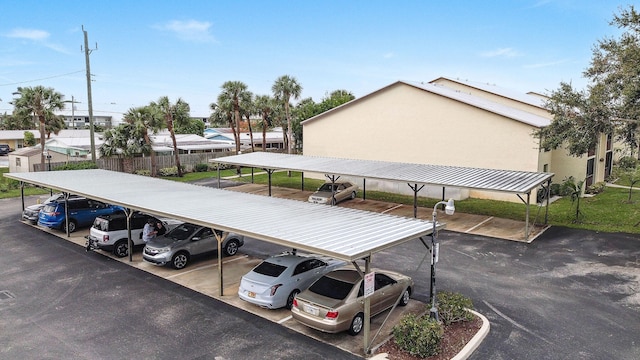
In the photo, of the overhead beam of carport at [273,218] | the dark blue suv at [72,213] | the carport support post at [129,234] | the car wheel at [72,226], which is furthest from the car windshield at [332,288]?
the car wheel at [72,226]

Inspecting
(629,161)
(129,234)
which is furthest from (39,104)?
(629,161)

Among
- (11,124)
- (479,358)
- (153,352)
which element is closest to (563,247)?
(479,358)

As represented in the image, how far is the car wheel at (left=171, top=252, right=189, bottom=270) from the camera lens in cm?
1628

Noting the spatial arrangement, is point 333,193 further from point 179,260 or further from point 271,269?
point 271,269

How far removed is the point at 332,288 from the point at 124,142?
1427 inches

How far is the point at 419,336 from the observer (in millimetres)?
10031

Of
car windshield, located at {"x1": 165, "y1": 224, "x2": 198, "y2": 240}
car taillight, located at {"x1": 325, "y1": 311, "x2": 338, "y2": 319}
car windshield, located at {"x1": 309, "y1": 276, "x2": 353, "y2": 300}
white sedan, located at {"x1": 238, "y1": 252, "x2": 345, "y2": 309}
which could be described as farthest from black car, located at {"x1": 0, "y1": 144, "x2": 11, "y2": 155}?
car taillight, located at {"x1": 325, "y1": 311, "x2": 338, "y2": 319}

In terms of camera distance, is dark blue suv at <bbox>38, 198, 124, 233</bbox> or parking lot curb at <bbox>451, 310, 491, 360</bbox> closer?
parking lot curb at <bbox>451, 310, 491, 360</bbox>

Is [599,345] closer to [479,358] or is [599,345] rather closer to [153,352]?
[479,358]

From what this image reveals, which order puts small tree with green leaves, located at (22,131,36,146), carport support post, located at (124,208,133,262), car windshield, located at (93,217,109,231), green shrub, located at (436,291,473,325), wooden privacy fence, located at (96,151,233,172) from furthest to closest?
1. small tree with green leaves, located at (22,131,36,146)
2. wooden privacy fence, located at (96,151,233,172)
3. car windshield, located at (93,217,109,231)
4. carport support post, located at (124,208,133,262)
5. green shrub, located at (436,291,473,325)

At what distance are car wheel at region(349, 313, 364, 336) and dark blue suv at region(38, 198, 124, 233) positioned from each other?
1505cm

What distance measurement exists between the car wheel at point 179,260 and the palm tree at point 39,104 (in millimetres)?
28786

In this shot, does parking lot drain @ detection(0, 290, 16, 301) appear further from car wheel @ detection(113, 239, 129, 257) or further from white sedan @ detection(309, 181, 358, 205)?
white sedan @ detection(309, 181, 358, 205)

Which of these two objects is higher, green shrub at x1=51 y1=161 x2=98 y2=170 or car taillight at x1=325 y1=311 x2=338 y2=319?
green shrub at x1=51 y1=161 x2=98 y2=170
